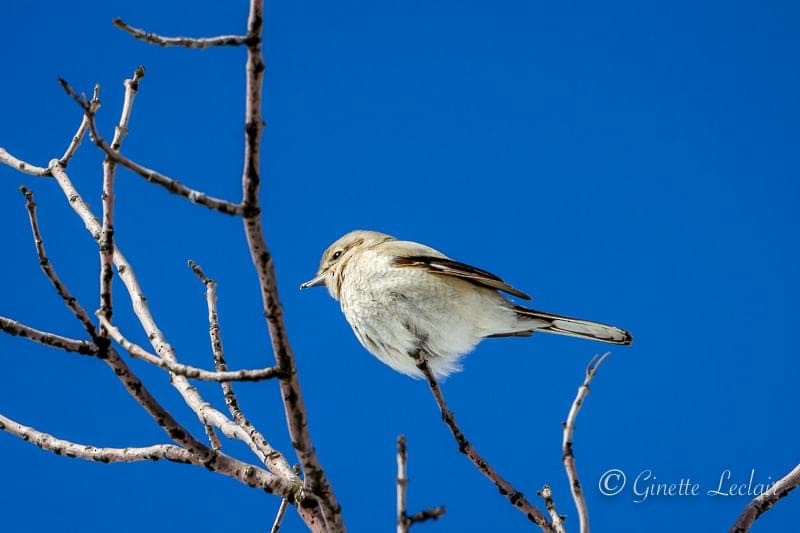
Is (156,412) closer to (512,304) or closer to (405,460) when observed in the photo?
(405,460)

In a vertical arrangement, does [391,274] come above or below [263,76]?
above

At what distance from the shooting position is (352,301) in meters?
4.91

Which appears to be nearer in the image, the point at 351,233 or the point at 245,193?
the point at 245,193

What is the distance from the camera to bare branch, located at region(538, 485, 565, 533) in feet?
9.93

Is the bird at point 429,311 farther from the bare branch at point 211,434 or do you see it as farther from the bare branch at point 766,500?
the bare branch at point 766,500

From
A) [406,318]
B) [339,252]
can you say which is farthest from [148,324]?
[339,252]

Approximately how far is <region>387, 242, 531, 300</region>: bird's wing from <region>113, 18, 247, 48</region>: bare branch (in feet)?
9.28

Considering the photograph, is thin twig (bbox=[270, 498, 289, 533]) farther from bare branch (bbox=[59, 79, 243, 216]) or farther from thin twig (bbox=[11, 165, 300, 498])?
bare branch (bbox=[59, 79, 243, 216])

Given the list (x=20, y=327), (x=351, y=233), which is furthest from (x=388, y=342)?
(x=20, y=327)

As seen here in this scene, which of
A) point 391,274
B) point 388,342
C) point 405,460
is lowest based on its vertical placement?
point 405,460

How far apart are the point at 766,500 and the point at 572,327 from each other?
2.08 m

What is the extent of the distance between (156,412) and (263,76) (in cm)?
125

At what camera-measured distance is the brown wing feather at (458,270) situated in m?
4.92

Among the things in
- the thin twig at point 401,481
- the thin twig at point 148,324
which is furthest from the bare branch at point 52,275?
the thin twig at point 401,481
